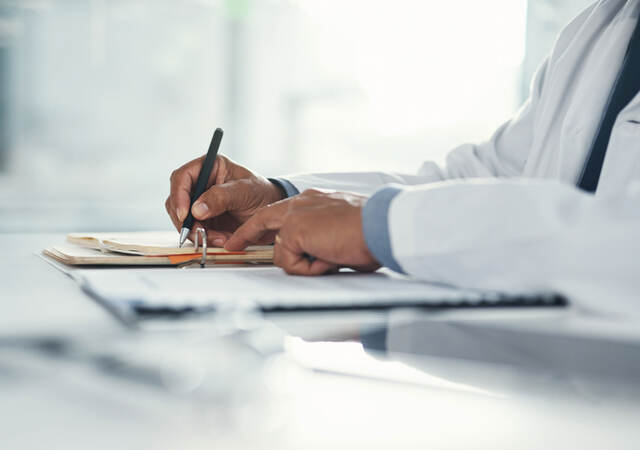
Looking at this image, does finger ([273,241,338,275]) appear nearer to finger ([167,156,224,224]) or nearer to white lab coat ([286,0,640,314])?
white lab coat ([286,0,640,314])

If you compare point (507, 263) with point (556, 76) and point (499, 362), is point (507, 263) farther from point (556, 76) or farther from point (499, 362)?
point (556, 76)

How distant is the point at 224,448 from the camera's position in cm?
18

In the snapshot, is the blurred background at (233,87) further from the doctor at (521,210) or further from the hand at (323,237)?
the hand at (323,237)

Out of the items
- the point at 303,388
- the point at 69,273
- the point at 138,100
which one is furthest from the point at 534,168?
the point at 138,100

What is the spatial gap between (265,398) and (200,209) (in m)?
0.58

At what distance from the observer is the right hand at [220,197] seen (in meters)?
0.80

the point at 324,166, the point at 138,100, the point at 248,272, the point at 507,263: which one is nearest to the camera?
the point at 507,263

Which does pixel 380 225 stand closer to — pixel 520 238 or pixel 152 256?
pixel 520 238

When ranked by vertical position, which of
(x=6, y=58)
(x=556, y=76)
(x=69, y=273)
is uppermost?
(x=6, y=58)

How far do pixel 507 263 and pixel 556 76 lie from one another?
732mm

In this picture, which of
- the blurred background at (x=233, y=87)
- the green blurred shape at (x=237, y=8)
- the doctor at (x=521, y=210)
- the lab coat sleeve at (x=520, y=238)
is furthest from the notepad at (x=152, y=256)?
the green blurred shape at (x=237, y=8)

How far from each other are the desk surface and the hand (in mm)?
189

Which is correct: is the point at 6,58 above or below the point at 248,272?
above

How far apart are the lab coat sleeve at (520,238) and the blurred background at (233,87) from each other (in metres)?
3.36
